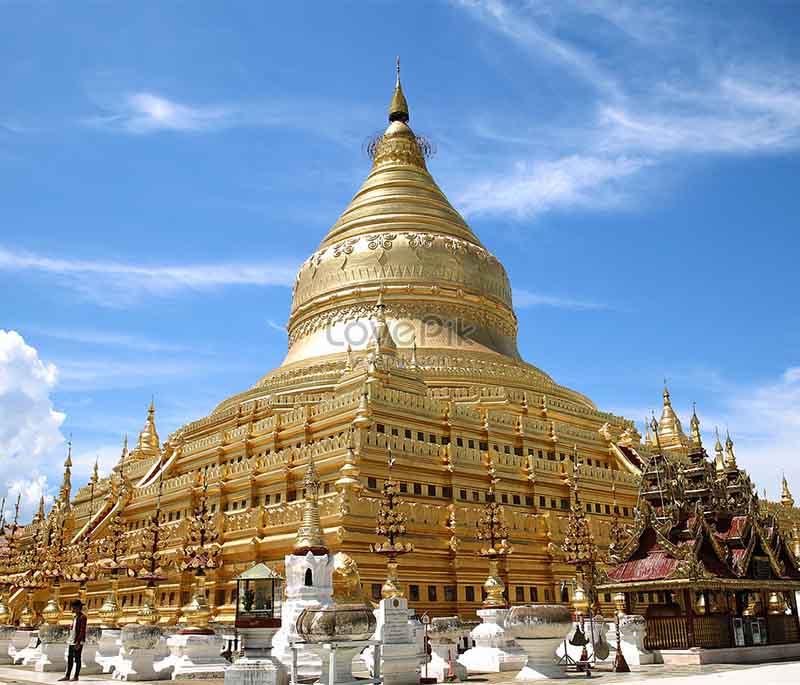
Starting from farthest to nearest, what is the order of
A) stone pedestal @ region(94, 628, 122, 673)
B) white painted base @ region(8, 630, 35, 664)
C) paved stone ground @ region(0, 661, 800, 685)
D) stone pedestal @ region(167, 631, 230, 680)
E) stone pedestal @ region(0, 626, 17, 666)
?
white painted base @ region(8, 630, 35, 664) → stone pedestal @ region(0, 626, 17, 666) → stone pedestal @ region(94, 628, 122, 673) → stone pedestal @ region(167, 631, 230, 680) → paved stone ground @ region(0, 661, 800, 685)

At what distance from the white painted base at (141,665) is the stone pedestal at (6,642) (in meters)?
9.16

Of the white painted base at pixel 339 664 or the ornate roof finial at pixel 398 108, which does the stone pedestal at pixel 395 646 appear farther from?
the ornate roof finial at pixel 398 108

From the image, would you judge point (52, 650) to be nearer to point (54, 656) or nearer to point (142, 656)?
point (54, 656)

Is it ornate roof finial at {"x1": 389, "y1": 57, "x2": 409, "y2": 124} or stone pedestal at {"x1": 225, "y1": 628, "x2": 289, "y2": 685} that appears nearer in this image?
stone pedestal at {"x1": 225, "y1": 628, "x2": 289, "y2": 685}

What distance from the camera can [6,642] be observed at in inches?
1199

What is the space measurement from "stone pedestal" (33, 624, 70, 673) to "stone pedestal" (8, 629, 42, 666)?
2.17 metres

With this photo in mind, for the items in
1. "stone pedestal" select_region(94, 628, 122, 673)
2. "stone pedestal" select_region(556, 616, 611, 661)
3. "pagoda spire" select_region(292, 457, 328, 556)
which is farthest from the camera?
"stone pedestal" select_region(556, 616, 611, 661)

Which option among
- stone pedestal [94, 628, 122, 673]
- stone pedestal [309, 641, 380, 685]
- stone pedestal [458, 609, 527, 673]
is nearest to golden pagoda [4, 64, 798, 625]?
stone pedestal [94, 628, 122, 673]

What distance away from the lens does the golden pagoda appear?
108 feet

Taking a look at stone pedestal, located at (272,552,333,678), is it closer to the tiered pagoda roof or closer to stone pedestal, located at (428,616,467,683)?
stone pedestal, located at (428,616,467,683)

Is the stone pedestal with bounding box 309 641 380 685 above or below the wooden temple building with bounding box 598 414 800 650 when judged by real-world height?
below

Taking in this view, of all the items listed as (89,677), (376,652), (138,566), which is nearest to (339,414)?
(138,566)

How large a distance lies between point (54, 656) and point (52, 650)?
0.67 ft

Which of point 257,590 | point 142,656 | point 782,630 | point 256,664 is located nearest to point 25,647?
point 142,656
